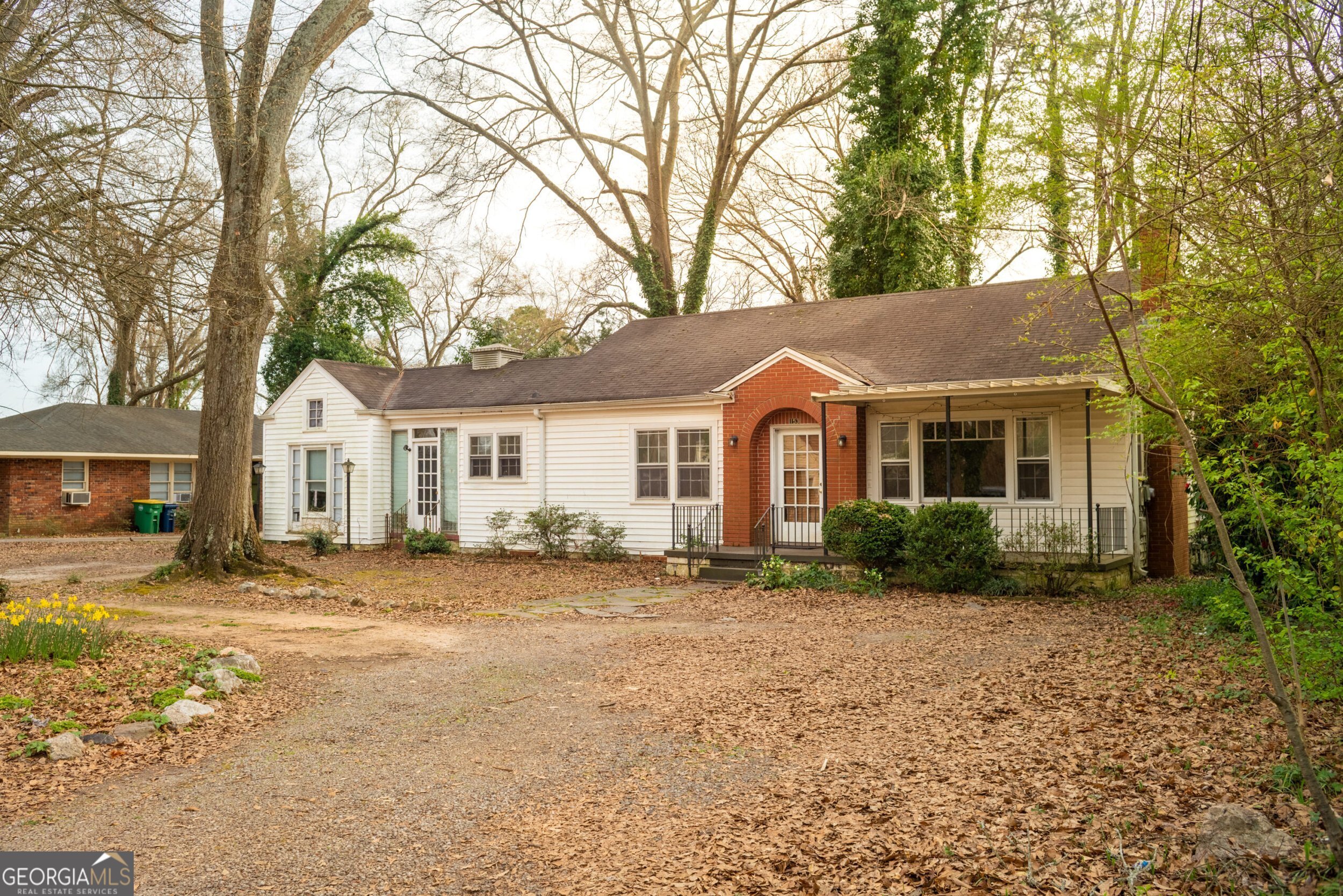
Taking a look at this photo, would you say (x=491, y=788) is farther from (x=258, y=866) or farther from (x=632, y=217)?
(x=632, y=217)

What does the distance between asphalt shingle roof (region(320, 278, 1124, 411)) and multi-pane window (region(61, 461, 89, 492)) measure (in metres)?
11.0

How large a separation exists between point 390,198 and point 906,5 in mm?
19460

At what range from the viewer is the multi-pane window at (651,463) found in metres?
17.9

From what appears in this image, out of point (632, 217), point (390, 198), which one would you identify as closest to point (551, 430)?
point (632, 217)

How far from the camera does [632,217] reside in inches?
1153

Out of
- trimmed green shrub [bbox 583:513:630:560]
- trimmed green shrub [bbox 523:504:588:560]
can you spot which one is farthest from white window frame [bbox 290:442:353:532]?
trimmed green shrub [bbox 583:513:630:560]

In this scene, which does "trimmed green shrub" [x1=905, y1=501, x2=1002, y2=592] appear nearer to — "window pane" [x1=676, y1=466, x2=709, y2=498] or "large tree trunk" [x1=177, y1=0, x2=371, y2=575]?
"window pane" [x1=676, y1=466, x2=709, y2=498]

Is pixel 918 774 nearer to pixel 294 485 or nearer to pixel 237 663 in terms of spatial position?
pixel 237 663

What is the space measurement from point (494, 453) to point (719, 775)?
51.1 feet

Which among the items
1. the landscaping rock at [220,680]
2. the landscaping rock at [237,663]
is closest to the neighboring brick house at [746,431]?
the landscaping rock at [237,663]

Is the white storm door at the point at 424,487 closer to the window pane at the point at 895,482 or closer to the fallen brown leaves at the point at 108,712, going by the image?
the window pane at the point at 895,482

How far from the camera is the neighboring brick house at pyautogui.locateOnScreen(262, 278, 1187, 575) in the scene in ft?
46.5

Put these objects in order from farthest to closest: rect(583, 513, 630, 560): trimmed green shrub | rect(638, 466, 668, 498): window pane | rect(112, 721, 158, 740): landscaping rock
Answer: rect(583, 513, 630, 560): trimmed green shrub
rect(638, 466, 668, 498): window pane
rect(112, 721, 158, 740): landscaping rock

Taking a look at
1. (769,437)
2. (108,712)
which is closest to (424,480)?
(769,437)
